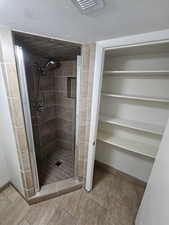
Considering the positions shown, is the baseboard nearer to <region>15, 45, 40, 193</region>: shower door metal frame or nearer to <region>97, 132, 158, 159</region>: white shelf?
<region>97, 132, 158, 159</region>: white shelf

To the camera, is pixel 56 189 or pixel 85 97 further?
pixel 56 189

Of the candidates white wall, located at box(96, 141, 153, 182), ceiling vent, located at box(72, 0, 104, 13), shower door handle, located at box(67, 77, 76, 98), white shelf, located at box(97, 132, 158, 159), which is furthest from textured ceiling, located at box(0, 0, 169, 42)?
white wall, located at box(96, 141, 153, 182)

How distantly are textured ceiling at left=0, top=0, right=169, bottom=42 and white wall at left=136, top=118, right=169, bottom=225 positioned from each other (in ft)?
2.47

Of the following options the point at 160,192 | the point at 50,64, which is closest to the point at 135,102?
the point at 160,192

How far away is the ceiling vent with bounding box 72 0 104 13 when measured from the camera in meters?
0.51

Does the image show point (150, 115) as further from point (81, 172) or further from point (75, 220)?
point (75, 220)

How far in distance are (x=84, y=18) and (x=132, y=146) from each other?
1.53 meters

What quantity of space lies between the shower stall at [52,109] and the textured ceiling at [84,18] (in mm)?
730

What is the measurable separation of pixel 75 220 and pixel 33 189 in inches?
25.6

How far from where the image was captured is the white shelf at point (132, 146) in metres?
1.38

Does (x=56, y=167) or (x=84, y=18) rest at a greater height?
(x=84, y=18)

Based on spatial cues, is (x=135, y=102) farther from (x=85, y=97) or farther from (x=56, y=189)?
(x=56, y=189)

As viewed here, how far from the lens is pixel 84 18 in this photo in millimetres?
652

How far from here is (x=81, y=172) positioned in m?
1.56
